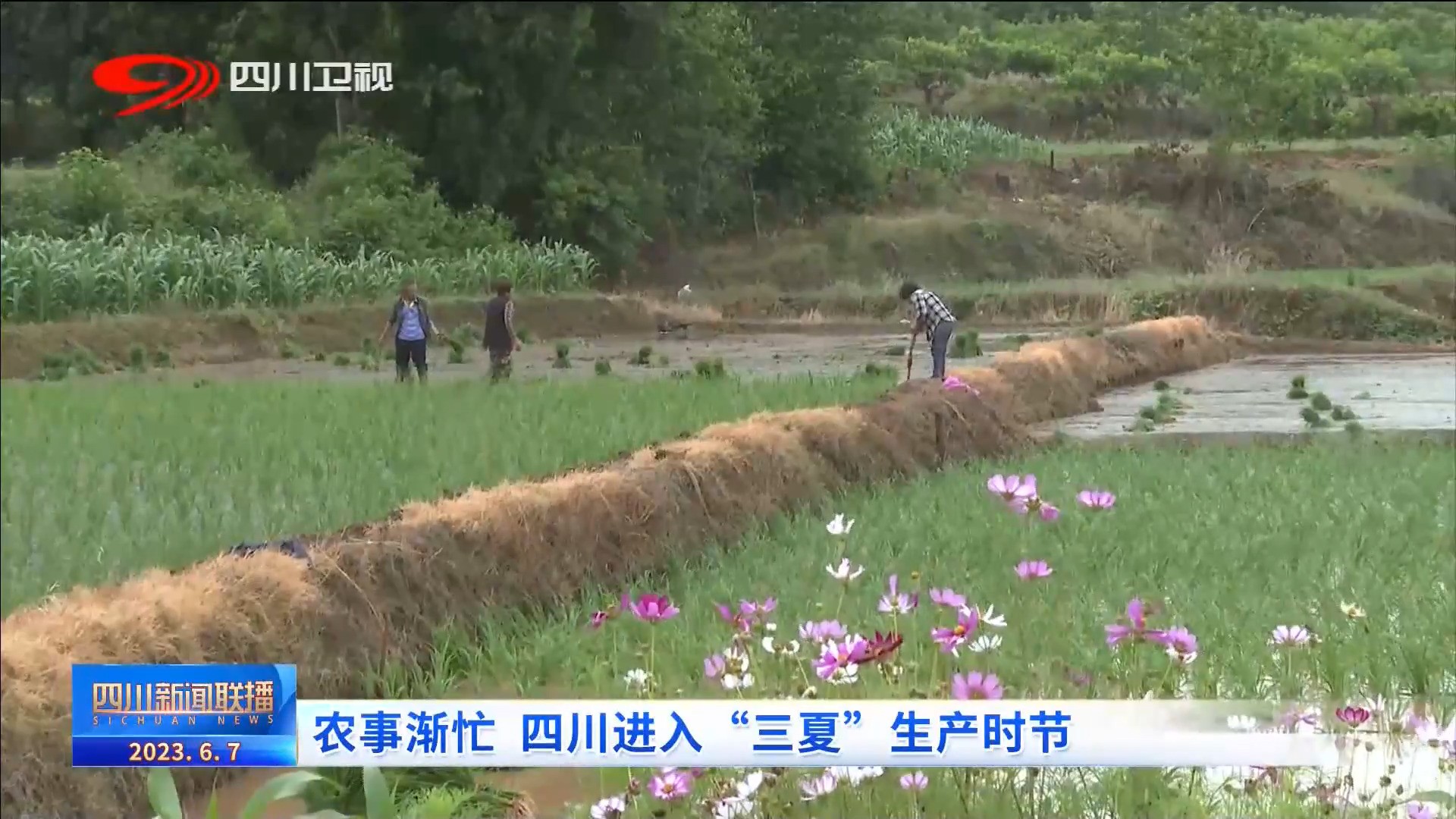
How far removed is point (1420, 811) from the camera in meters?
2.31

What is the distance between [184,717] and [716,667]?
2.68 feet

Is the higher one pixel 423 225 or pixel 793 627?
pixel 423 225

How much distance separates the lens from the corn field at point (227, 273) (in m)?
3.12

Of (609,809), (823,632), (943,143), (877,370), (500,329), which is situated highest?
(943,143)

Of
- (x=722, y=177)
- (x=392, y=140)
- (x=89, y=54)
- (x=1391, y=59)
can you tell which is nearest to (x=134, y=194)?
(x=89, y=54)

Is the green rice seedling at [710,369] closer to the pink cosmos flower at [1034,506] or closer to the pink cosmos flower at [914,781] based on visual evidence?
the pink cosmos flower at [1034,506]

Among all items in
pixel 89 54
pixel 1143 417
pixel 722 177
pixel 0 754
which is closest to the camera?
pixel 0 754

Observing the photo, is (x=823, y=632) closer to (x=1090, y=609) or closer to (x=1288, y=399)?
(x=1090, y=609)

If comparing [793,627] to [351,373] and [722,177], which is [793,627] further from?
[351,373]

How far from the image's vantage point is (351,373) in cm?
340

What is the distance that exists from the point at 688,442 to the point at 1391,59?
5.81 feet

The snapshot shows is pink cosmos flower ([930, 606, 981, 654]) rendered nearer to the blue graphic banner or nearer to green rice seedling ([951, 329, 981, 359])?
the blue graphic banner

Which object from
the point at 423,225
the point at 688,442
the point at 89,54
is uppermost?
the point at 89,54
